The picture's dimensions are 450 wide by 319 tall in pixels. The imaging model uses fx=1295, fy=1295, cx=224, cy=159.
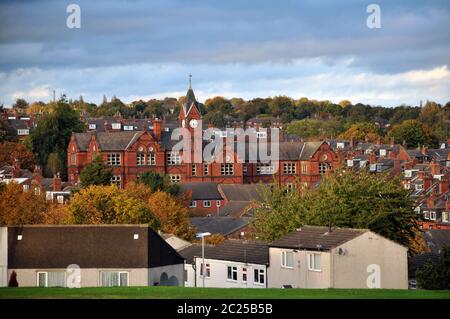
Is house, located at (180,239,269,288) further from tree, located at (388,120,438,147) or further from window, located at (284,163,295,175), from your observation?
tree, located at (388,120,438,147)

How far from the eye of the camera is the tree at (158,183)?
110750 millimetres

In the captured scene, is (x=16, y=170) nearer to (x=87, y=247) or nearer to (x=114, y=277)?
(x=87, y=247)

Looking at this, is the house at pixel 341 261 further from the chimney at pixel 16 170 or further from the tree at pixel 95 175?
the chimney at pixel 16 170

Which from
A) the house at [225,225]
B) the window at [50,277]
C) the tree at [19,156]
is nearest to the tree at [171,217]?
the house at [225,225]

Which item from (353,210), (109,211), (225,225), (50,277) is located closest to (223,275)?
(353,210)

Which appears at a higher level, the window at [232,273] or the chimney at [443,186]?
the chimney at [443,186]

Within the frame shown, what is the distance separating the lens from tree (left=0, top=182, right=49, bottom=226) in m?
79.6

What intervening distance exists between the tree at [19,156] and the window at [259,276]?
304 ft

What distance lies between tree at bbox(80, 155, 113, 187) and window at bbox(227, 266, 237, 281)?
164 feet

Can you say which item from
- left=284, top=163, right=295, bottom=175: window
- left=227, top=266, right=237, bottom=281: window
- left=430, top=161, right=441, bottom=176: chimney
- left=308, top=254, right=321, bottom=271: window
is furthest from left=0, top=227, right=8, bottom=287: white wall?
left=284, top=163, right=295, bottom=175: window

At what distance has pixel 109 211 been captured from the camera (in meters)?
76.8

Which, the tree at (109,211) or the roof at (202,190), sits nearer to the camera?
the tree at (109,211)

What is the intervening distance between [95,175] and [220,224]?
18.7 m
